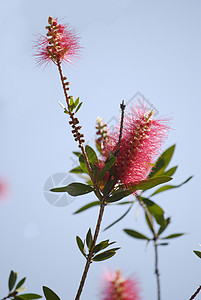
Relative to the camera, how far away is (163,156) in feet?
5.07

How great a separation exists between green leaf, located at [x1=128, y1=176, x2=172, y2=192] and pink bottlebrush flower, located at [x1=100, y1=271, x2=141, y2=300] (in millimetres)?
285

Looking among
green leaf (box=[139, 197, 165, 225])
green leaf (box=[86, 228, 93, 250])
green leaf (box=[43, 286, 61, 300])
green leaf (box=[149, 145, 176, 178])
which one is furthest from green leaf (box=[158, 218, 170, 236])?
green leaf (box=[43, 286, 61, 300])

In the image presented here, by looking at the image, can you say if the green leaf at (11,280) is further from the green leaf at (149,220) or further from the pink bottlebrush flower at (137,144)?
the green leaf at (149,220)

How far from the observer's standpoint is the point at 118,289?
0.87 m

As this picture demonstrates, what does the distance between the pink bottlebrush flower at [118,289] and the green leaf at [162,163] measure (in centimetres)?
63

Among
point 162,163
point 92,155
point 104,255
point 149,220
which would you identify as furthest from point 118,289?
point 162,163

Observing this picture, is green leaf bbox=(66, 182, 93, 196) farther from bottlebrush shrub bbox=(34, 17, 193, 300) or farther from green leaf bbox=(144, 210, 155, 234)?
green leaf bbox=(144, 210, 155, 234)

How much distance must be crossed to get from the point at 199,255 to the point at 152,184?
269mm

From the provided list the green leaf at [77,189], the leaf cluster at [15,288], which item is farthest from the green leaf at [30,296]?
the green leaf at [77,189]

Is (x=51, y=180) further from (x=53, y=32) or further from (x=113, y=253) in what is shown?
(x=53, y=32)

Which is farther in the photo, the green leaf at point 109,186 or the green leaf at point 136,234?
the green leaf at point 136,234

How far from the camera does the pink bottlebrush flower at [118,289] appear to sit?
2.84 feet

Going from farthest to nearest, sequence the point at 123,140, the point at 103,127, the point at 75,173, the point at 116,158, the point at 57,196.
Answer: the point at 75,173, the point at 103,127, the point at 57,196, the point at 123,140, the point at 116,158

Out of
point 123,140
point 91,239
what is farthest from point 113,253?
point 123,140
